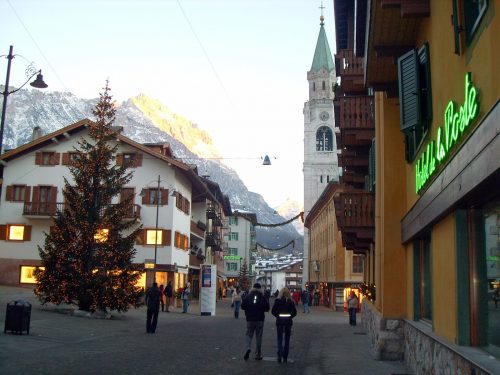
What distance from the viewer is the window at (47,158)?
47656 mm

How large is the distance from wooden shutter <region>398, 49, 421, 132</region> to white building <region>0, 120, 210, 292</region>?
35.1 metres

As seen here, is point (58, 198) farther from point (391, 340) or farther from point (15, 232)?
point (391, 340)

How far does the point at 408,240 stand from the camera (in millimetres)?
13641

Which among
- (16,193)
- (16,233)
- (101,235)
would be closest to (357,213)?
(101,235)

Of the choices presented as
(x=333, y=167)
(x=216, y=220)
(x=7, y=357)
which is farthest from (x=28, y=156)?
(x=333, y=167)

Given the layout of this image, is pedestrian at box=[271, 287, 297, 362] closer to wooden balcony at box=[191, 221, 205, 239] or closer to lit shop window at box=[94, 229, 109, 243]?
lit shop window at box=[94, 229, 109, 243]

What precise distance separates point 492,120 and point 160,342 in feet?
45.8

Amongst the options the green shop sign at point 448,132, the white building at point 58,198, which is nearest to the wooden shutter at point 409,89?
the green shop sign at point 448,132

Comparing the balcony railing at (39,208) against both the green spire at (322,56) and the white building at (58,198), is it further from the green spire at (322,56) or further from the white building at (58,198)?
the green spire at (322,56)

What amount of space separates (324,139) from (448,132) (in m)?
110

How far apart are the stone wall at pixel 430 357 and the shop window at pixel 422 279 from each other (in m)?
0.38

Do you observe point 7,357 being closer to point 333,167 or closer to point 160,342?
point 160,342

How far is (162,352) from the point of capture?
605 inches

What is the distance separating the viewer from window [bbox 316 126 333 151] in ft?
385
